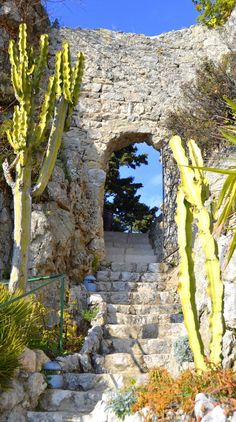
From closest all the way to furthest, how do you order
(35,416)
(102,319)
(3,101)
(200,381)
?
(200,381) < (35,416) < (102,319) < (3,101)

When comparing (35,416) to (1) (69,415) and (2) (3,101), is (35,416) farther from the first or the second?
(2) (3,101)

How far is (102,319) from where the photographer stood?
5.77m

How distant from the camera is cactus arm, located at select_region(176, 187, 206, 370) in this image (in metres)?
3.33

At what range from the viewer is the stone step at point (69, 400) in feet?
11.9

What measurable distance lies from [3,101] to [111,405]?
19.2ft

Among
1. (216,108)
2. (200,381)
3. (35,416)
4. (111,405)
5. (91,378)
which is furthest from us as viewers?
(216,108)

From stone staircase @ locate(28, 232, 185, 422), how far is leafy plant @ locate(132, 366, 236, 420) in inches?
13.0

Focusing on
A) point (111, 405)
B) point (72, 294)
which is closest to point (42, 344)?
point (111, 405)

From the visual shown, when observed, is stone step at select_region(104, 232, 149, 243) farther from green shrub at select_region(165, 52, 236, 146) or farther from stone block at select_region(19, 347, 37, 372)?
stone block at select_region(19, 347, 37, 372)

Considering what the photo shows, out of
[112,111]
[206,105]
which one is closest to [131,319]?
[206,105]

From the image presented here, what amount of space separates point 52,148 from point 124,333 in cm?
246

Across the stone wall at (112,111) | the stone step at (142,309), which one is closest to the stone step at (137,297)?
the stone step at (142,309)

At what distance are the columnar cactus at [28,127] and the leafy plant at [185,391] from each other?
1.92 metres

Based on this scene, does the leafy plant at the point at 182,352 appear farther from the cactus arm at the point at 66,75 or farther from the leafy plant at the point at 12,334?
the cactus arm at the point at 66,75
